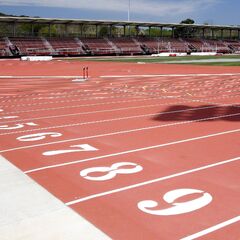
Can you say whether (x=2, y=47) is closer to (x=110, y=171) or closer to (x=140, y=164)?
(x=140, y=164)

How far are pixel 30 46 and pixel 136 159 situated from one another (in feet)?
222

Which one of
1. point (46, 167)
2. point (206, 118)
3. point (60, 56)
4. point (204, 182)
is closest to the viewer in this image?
point (204, 182)

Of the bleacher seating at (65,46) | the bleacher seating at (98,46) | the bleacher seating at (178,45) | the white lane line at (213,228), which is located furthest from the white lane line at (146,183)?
the bleacher seating at (178,45)

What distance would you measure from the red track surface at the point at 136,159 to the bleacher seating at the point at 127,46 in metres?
66.1

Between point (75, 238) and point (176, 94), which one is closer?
point (75, 238)

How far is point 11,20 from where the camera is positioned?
66312mm

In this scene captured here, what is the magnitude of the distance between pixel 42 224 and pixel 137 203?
1.37 m

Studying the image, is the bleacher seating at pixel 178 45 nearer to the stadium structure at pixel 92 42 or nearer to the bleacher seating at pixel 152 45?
the stadium structure at pixel 92 42

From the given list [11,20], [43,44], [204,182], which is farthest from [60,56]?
[204,182]

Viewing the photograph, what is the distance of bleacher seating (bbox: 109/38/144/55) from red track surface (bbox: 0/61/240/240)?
66074 mm

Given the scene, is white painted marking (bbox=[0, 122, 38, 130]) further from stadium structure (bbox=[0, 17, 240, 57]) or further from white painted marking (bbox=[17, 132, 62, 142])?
stadium structure (bbox=[0, 17, 240, 57])

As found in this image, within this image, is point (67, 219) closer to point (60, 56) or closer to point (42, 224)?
point (42, 224)

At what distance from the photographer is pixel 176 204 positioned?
18.5 ft

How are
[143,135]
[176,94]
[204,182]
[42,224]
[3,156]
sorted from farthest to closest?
[176,94], [143,135], [3,156], [204,182], [42,224]
